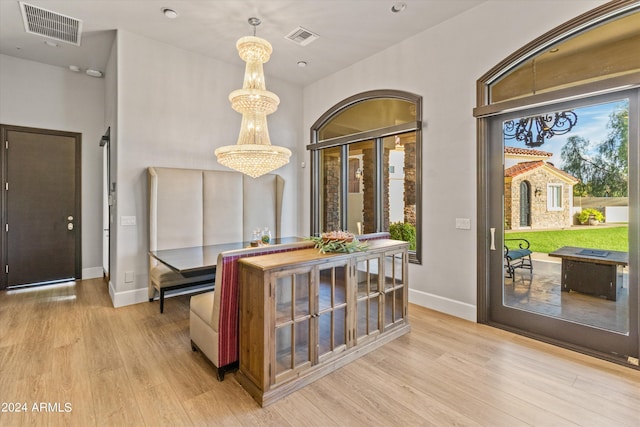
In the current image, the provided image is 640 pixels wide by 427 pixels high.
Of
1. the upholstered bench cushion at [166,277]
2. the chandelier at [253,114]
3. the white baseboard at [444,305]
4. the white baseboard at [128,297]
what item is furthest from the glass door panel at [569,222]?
the white baseboard at [128,297]

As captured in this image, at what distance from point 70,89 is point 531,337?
7.37 metres

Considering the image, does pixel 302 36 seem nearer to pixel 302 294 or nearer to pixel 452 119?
pixel 452 119

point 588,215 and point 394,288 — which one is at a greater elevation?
point 588,215

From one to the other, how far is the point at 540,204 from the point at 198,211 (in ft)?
13.8

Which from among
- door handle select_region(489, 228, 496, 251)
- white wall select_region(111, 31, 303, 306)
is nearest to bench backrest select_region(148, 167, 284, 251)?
white wall select_region(111, 31, 303, 306)

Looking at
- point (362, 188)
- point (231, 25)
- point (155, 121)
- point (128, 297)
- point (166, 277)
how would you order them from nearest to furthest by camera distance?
point (166, 277) → point (231, 25) → point (128, 297) → point (155, 121) → point (362, 188)

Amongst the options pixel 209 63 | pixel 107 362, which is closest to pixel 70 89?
pixel 209 63

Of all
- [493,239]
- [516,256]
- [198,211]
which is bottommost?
[516,256]

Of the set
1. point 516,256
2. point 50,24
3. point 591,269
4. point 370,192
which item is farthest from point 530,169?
point 50,24

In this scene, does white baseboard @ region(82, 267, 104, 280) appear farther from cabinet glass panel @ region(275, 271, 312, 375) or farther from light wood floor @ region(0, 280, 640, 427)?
cabinet glass panel @ region(275, 271, 312, 375)

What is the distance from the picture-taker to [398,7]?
3.45m

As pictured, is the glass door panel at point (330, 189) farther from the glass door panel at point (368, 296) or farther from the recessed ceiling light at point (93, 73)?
the recessed ceiling light at point (93, 73)

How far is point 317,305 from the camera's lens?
2.32 metres

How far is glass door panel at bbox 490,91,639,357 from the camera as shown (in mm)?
2621
